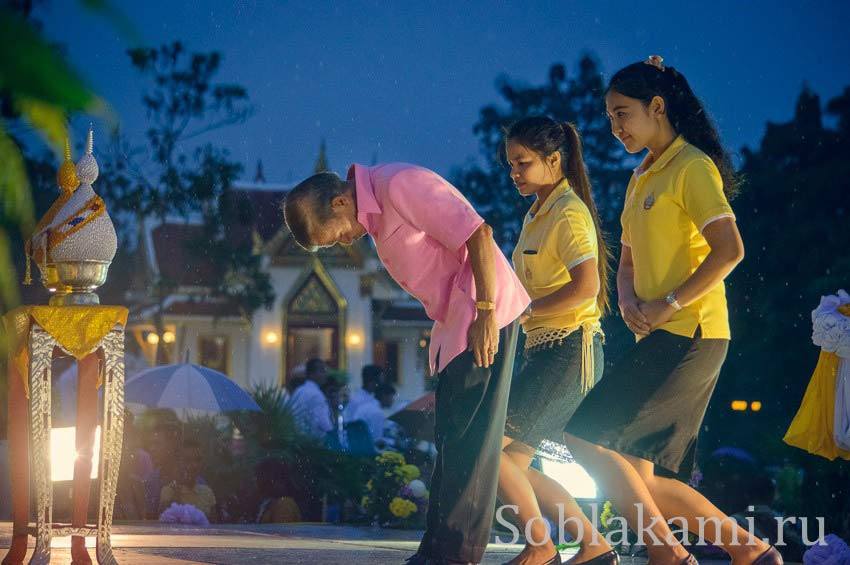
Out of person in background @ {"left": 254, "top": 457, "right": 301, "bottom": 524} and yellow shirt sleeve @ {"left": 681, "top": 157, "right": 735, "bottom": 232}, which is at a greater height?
yellow shirt sleeve @ {"left": 681, "top": 157, "right": 735, "bottom": 232}

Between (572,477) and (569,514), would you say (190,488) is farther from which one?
(569,514)

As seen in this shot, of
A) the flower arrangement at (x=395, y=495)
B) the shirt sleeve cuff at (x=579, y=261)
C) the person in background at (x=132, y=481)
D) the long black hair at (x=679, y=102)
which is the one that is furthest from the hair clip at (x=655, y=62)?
the person in background at (x=132, y=481)

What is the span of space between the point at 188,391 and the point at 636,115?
37.6 feet

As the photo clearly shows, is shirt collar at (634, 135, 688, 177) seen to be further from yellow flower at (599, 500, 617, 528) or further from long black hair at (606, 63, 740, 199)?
yellow flower at (599, 500, 617, 528)

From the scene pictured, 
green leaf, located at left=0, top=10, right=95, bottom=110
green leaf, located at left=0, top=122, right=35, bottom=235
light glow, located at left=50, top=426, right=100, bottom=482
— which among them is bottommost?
light glow, located at left=50, top=426, right=100, bottom=482

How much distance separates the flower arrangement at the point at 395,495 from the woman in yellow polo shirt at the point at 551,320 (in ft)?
15.9

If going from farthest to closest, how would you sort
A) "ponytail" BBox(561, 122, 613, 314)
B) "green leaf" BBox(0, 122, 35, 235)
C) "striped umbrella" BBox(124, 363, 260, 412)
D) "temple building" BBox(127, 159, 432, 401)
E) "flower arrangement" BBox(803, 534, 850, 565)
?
"temple building" BBox(127, 159, 432, 401) < "striped umbrella" BBox(124, 363, 260, 412) < "flower arrangement" BBox(803, 534, 850, 565) < "ponytail" BBox(561, 122, 613, 314) < "green leaf" BBox(0, 122, 35, 235)

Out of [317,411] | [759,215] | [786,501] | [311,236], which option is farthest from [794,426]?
[759,215]

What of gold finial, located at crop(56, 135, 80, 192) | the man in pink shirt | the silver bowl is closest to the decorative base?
the silver bowl

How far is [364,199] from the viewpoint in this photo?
3586 mm

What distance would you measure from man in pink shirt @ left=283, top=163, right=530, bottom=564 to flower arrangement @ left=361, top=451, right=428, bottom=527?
5418mm

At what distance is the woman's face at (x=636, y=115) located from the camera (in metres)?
3.89

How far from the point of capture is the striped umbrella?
564 inches

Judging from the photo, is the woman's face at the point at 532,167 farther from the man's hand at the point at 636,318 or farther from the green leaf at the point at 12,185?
the green leaf at the point at 12,185
